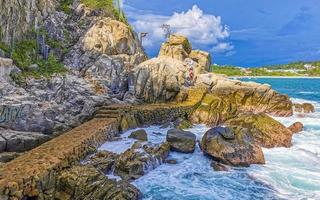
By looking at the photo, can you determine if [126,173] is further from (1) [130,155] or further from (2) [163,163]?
(2) [163,163]

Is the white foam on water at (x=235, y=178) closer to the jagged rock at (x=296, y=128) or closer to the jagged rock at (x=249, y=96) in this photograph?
the jagged rock at (x=296, y=128)

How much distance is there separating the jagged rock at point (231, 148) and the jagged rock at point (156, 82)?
1587cm

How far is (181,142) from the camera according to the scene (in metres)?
24.1

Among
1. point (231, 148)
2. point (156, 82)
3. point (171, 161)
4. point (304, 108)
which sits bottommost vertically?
point (171, 161)

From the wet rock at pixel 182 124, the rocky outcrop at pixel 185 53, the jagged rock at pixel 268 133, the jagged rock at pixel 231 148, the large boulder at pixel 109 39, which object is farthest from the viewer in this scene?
the rocky outcrop at pixel 185 53

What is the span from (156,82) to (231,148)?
1843 cm

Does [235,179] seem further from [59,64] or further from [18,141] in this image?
[59,64]

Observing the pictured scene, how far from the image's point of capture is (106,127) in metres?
26.1

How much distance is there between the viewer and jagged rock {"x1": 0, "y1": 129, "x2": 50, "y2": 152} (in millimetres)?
21719

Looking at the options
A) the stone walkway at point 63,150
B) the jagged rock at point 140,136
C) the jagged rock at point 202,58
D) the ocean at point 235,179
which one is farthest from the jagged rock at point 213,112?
the jagged rock at point 202,58

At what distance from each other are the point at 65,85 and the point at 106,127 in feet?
37.9

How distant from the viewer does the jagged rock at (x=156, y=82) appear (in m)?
39.0

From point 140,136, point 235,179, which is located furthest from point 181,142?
point 235,179

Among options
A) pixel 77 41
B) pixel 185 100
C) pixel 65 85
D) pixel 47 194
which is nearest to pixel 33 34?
pixel 77 41
